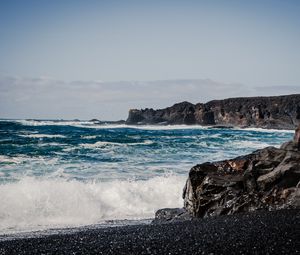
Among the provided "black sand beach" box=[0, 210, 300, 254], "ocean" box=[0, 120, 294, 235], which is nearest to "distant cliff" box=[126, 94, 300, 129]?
"ocean" box=[0, 120, 294, 235]

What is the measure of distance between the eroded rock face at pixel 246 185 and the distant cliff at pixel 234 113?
78020 millimetres

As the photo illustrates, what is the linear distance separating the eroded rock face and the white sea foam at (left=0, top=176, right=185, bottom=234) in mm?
2318

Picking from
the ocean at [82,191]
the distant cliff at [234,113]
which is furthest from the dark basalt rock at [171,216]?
the distant cliff at [234,113]

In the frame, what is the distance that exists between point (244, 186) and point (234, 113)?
301 feet

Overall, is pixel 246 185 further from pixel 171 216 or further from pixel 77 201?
pixel 77 201

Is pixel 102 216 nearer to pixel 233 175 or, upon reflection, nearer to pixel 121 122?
pixel 233 175

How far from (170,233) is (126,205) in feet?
19.9

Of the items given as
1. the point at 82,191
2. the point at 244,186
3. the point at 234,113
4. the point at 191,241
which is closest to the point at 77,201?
the point at 82,191

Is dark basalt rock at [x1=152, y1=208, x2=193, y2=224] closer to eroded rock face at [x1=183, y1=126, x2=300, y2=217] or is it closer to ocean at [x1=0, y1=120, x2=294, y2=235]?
Answer: eroded rock face at [x1=183, y1=126, x2=300, y2=217]

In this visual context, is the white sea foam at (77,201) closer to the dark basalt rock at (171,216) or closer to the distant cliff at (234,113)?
the dark basalt rock at (171,216)

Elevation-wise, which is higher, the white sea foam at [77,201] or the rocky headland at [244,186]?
the rocky headland at [244,186]

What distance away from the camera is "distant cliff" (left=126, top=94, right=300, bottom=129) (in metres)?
91.5

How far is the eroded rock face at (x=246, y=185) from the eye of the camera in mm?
8625

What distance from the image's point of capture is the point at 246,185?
9.21 m
